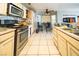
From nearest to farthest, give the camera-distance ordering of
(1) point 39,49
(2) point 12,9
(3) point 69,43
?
(3) point 69,43, (2) point 12,9, (1) point 39,49

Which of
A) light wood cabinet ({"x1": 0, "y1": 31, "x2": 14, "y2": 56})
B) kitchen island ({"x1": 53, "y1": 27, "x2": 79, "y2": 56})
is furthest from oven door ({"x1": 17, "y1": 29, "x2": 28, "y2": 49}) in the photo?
kitchen island ({"x1": 53, "y1": 27, "x2": 79, "y2": 56})

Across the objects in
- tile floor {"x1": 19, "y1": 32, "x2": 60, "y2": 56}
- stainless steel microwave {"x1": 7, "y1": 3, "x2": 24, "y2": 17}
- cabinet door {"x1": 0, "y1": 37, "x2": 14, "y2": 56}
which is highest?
stainless steel microwave {"x1": 7, "y1": 3, "x2": 24, "y2": 17}

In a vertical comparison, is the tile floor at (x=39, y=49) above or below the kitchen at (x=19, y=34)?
below

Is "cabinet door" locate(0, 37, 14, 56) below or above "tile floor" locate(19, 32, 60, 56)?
above

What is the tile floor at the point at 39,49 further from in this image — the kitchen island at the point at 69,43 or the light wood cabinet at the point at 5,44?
the light wood cabinet at the point at 5,44

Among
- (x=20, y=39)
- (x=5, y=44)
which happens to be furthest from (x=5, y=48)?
(x=20, y=39)

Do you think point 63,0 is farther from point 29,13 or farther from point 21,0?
point 29,13

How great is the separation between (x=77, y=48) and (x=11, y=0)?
1397mm

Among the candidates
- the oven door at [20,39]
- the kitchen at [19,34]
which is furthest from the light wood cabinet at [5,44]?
the oven door at [20,39]

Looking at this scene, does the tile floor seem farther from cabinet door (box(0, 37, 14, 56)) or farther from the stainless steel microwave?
the stainless steel microwave

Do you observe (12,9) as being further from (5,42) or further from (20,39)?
(5,42)

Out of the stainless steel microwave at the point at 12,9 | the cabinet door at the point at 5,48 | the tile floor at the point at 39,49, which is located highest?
the stainless steel microwave at the point at 12,9

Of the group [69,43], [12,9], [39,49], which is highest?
[12,9]

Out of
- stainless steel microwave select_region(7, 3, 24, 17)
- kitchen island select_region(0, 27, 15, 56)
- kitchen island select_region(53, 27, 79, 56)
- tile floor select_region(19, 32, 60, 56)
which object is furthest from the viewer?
tile floor select_region(19, 32, 60, 56)
